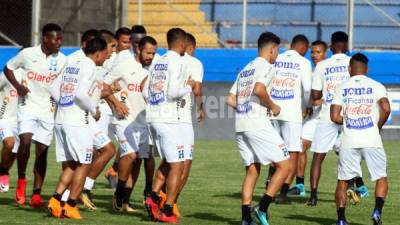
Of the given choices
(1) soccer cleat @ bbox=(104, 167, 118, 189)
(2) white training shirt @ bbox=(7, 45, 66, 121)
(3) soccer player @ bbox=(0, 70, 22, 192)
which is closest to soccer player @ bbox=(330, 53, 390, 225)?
(2) white training shirt @ bbox=(7, 45, 66, 121)

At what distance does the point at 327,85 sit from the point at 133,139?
313 cm

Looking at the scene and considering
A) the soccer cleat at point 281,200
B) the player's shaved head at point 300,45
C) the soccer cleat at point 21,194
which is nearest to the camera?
the soccer cleat at point 21,194

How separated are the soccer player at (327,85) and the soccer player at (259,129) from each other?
3.21 m

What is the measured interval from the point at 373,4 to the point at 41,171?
16353mm

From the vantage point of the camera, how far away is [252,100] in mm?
13562

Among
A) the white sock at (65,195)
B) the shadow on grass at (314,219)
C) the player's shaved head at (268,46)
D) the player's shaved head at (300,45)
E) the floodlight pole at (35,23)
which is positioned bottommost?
the shadow on grass at (314,219)

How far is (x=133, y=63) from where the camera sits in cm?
1551

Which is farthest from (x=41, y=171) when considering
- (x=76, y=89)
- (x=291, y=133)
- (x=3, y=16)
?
(x=3, y=16)

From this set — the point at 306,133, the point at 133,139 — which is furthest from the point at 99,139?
the point at 306,133

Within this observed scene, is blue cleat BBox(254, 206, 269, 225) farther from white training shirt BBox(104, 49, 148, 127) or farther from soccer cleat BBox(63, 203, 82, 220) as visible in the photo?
white training shirt BBox(104, 49, 148, 127)

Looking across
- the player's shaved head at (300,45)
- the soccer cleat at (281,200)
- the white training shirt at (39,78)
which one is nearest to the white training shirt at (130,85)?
the white training shirt at (39,78)

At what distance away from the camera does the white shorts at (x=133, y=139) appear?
1528cm

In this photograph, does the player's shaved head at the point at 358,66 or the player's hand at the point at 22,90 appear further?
the player's hand at the point at 22,90

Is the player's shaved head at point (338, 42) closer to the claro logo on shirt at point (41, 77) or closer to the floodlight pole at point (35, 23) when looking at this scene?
the claro logo on shirt at point (41, 77)
